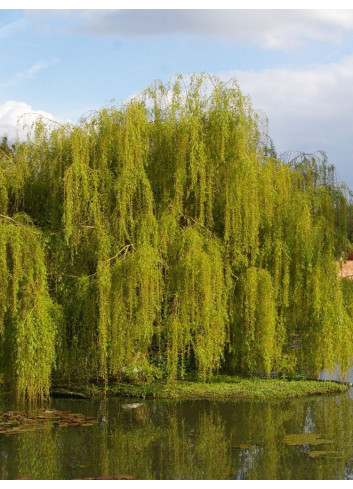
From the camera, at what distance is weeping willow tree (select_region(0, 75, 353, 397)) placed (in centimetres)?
1034

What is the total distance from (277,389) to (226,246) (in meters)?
2.37

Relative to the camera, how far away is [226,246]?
11523mm

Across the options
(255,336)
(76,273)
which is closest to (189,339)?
(255,336)

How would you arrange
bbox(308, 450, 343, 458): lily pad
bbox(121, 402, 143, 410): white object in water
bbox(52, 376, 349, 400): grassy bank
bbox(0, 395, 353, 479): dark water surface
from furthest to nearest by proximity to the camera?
bbox(52, 376, 349, 400): grassy bank < bbox(121, 402, 143, 410): white object in water < bbox(308, 450, 343, 458): lily pad < bbox(0, 395, 353, 479): dark water surface

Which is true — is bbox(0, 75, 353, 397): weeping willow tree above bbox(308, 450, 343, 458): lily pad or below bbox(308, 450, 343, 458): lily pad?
above

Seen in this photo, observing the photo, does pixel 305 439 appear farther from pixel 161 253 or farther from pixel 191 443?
pixel 161 253

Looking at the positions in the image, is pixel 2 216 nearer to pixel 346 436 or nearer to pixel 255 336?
pixel 255 336

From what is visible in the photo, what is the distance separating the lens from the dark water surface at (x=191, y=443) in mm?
6855

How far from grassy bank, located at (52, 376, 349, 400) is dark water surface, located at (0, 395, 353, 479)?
313 millimetres

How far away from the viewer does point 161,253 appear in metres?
10.9

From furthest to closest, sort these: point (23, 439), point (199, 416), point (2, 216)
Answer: point (2, 216) → point (199, 416) → point (23, 439)

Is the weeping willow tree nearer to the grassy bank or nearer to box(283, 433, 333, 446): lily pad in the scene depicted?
the grassy bank

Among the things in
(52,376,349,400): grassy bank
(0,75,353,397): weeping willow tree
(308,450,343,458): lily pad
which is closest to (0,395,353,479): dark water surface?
(308,450,343,458): lily pad

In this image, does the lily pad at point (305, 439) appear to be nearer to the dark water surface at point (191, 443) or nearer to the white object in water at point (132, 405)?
the dark water surface at point (191, 443)
